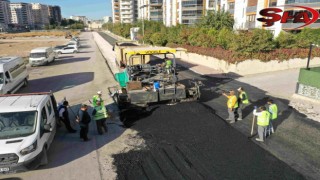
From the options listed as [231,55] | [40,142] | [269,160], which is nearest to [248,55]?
[231,55]

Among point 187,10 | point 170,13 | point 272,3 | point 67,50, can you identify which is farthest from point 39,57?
point 170,13

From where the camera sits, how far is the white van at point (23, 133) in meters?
7.54

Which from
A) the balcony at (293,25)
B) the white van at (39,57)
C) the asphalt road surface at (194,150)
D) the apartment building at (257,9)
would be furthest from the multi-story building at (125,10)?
the asphalt road surface at (194,150)

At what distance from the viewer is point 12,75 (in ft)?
58.6

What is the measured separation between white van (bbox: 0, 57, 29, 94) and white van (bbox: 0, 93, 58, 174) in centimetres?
800

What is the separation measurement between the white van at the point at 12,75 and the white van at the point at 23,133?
8000mm

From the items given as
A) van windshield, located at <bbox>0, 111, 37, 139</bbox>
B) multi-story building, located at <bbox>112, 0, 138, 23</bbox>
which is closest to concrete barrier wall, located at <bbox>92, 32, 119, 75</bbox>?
van windshield, located at <bbox>0, 111, 37, 139</bbox>

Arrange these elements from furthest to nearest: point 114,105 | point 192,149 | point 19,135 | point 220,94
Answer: point 220,94 < point 114,105 < point 192,149 < point 19,135

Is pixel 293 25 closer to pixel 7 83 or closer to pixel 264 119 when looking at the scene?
pixel 264 119

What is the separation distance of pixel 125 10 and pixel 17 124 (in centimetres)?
16736

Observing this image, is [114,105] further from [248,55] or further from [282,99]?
[248,55]

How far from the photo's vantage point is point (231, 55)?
23750 millimetres

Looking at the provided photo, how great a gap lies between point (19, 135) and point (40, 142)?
0.66 metres

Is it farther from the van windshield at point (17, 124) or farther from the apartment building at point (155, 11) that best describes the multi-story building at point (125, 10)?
the van windshield at point (17, 124)
